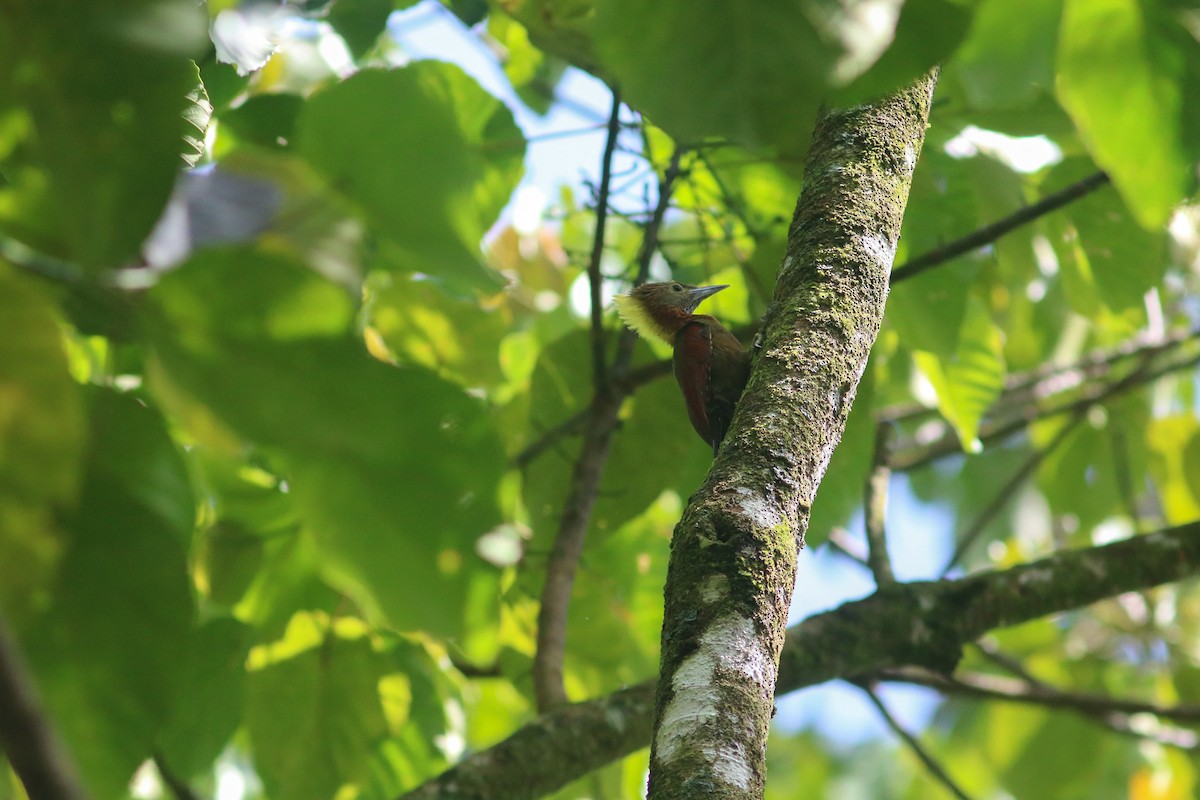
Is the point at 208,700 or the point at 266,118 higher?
the point at 266,118

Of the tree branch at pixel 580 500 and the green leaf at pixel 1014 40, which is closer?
the green leaf at pixel 1014 40

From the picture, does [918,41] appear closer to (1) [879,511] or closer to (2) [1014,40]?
(2) [1014,40]

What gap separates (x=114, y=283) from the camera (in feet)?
3.35

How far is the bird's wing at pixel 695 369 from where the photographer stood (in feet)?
11.6

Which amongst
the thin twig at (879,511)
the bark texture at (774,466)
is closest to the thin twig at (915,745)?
the thin twig at (879,511)

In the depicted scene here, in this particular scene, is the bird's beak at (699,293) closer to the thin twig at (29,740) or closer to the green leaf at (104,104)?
the green leaf at (104,104)

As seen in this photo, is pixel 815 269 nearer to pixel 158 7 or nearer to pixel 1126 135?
pixel 1126 135

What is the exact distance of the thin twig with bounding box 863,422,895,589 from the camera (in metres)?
3.62

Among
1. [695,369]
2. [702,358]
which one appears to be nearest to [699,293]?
[702,358]

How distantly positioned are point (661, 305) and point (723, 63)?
3.63 metres

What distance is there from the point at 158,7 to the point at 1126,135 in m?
1.13

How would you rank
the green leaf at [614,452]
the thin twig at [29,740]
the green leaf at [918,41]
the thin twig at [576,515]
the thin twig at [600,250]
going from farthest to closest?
the green leaf at [614,452] < the thin twig at [600,250] < the thin twig at [576,515] < the green leaf at [918,41] < the thin twig at [29,740]

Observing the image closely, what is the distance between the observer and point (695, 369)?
371 cm

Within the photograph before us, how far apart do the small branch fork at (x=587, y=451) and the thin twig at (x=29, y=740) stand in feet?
7.93
